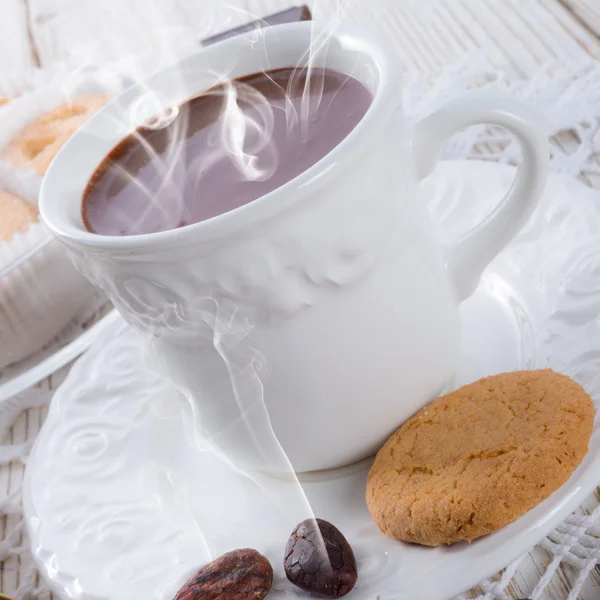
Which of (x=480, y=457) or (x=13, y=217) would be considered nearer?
(x=480, y=457)

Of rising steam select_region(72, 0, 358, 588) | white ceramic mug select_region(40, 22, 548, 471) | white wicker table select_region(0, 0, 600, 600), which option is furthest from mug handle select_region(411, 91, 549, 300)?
white wicker table select_region(0, 0, 600, 600)

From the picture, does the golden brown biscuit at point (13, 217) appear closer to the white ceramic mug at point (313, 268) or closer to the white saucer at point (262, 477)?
the white saucer at point (262, 477)

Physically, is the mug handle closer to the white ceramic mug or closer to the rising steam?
the white ceramic mug

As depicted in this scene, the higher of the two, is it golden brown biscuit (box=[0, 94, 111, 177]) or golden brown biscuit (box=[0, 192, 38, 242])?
golden brown biscuit (box=[0, 94, 111, 177])

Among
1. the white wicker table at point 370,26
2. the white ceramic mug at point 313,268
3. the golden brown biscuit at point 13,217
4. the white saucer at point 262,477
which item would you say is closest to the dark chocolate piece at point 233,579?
the white saucer at point 262,477

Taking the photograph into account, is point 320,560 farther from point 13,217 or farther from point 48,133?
point 48,133

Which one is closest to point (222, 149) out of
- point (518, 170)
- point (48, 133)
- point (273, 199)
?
point (273, 199)

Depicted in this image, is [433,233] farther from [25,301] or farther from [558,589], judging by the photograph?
[25,301]
